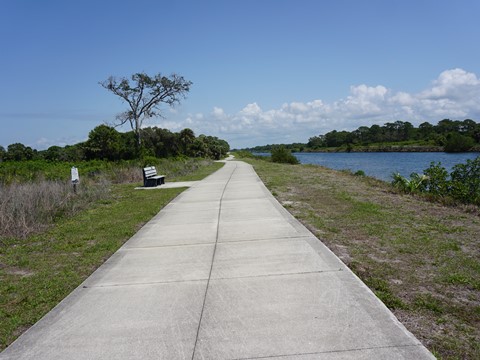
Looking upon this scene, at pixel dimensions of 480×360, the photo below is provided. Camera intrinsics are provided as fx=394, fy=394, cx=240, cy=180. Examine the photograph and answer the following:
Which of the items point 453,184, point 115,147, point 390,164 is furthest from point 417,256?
point 390,164

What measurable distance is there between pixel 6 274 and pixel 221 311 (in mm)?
3666

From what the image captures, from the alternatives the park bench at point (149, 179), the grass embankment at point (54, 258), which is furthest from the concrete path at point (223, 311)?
the park bench at point (149, 179)

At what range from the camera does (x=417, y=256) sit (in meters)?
5.73

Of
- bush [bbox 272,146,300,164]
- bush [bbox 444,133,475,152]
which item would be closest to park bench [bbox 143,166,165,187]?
bush [bbox 272,146,300,164]

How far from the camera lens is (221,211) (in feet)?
32.4

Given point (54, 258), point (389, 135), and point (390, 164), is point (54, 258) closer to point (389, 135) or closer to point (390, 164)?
point (390, 164)

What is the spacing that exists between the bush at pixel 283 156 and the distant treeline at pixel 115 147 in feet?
41.2

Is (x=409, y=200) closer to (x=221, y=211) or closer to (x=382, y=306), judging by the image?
(x=221, y=211)

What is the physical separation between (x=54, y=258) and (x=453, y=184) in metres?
10.9

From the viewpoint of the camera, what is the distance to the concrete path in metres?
3.32

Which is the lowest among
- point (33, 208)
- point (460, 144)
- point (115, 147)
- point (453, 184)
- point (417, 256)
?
point (417, 256)

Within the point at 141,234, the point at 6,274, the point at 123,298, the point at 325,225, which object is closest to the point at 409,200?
the point at 325,225

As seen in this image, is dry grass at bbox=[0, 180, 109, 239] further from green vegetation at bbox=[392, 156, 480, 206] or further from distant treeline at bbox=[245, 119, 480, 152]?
distant treeline at bbox=[245, 119, 480, 152]

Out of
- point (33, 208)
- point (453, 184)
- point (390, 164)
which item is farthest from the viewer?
point (390, 164)
